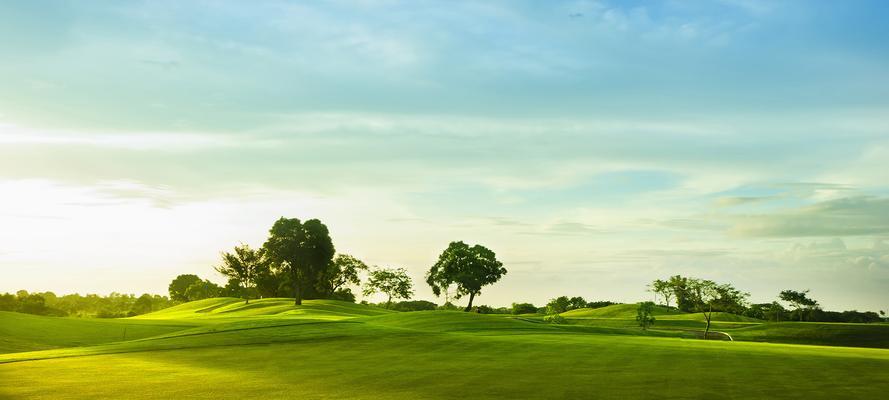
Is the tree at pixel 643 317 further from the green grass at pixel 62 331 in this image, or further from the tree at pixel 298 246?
the green grass at pixel 62 331

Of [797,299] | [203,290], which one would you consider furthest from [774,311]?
[203,290]

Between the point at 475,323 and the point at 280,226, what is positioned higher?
the point at 280,226

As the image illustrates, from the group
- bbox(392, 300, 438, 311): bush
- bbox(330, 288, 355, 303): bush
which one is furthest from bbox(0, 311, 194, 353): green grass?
bbox(330, 288, 355, 303): bush

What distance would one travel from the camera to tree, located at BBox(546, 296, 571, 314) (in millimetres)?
124875

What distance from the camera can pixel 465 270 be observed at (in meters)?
130

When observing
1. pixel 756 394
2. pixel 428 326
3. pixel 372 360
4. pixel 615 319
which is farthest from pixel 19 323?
pixel 615 319

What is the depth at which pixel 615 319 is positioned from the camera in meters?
119

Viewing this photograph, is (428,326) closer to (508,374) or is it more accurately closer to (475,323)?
(475,323)

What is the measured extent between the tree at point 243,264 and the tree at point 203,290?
62.4 m

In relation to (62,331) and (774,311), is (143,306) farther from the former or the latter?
(774,311)

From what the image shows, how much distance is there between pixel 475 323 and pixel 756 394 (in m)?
42.7

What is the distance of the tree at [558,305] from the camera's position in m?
125

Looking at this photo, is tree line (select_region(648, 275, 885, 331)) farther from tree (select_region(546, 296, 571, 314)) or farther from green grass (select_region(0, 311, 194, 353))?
green grass (select_region(0, 311, 194, 353))

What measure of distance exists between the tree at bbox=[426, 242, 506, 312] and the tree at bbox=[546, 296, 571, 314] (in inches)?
455
